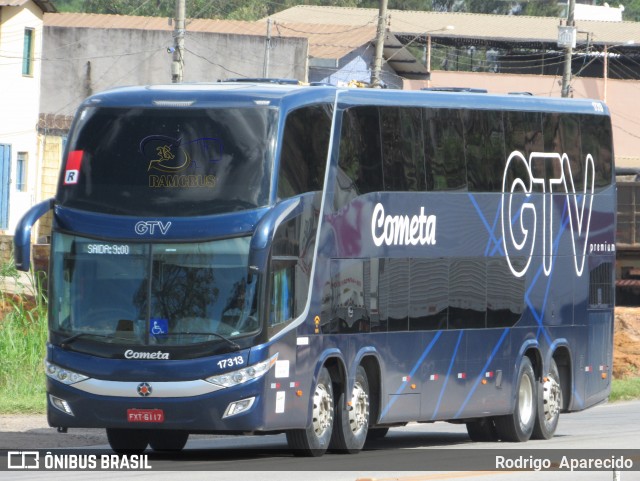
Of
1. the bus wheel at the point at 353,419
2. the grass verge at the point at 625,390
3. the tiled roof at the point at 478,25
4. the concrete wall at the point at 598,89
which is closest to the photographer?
the bus wheel at the point at 353,419

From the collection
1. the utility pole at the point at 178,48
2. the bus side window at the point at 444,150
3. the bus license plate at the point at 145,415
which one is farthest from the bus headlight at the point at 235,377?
the utility pole at the point at 178,48

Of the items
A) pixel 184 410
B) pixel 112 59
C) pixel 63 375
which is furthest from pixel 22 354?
pixel 112 59

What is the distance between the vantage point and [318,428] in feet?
55.4

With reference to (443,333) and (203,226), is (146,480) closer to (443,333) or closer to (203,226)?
(203,226)

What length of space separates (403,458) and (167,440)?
2.68 m

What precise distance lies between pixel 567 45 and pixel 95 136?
40.8m

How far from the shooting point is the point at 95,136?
16.6 meters

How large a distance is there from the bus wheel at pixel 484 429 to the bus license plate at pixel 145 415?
671cm

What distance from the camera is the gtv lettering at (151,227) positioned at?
16.0 meters

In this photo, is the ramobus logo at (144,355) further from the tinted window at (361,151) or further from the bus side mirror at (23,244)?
the tinted window at (361,151)

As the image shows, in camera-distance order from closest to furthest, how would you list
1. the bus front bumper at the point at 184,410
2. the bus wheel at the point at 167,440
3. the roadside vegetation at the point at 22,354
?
the bus front bumper at the point at 184,410 < the bus wheel at the point at 167,440 < the roadside vegetation at the point at 22,354

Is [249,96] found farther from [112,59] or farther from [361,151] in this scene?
[112,59]

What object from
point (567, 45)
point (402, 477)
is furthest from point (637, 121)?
point (402, 477)

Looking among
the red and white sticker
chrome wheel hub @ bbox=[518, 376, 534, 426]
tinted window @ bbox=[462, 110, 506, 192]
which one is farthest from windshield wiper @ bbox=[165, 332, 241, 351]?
chrome wheel hub @ bbox=[518, 376, 534, 426]
